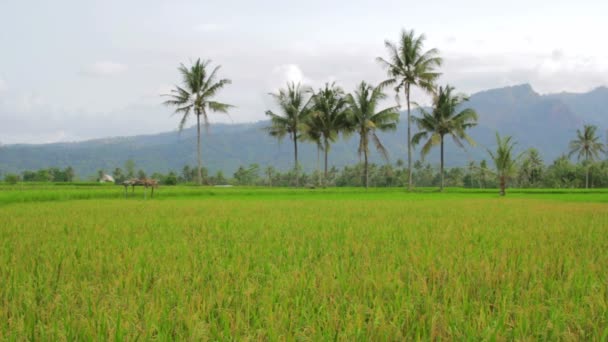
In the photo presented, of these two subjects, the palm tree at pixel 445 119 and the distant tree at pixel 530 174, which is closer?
the palm tree at pixel 445 119

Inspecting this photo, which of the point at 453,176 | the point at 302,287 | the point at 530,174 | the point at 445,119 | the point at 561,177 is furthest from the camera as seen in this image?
the point at 453,176

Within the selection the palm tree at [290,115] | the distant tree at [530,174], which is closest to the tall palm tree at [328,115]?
the palm tree at [290,115]

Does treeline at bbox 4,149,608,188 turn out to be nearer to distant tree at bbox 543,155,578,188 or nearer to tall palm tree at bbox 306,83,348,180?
distant tree at bbox 543,155,578,188

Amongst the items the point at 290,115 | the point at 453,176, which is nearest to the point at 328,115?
the point at 290,115

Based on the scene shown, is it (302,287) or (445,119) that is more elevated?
(445,119)

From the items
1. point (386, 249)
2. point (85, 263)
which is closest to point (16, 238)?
point (85, 263)

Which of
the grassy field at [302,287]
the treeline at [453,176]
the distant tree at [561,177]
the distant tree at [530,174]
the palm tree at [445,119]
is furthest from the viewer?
the distant tree at [530,174]

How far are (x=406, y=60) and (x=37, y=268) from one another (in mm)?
28323

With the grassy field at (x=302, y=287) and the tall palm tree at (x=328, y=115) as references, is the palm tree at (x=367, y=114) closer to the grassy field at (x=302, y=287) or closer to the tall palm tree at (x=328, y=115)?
the tall palm tree at (x=328, y=115)

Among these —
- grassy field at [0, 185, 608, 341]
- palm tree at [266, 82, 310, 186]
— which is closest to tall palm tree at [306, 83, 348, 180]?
palm tree at [266, 82, 310, 186]

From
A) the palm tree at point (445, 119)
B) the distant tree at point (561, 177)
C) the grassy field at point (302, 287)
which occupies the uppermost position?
the palm tree at point (445, 119)

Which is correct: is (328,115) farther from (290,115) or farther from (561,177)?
(561,177)

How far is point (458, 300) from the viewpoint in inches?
95.4

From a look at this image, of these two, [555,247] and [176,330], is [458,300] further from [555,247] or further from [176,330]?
[555,247]
